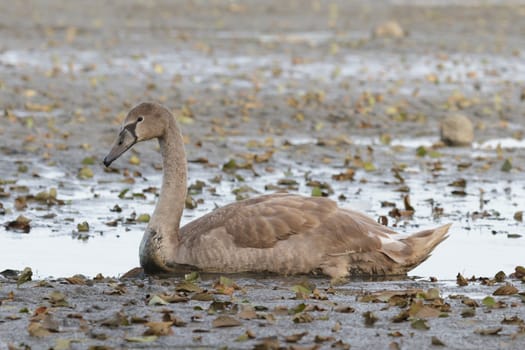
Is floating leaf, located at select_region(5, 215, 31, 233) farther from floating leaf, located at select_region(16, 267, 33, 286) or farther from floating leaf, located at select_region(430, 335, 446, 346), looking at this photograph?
floating leaf, located at select_region(430, 335, 446, 346)

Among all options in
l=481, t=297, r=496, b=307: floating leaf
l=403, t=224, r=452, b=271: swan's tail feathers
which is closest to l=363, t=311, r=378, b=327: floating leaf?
l=481, t=297, r=496, b=307: floating leaf

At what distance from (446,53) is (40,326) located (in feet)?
82.1

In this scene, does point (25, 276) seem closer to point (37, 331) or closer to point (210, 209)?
point (37, 331)

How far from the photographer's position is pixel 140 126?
10.9m

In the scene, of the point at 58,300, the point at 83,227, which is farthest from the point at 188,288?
the point at 83,227

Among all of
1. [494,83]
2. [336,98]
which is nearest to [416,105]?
[336,98]

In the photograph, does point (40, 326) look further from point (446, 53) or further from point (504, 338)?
point (446, 53)

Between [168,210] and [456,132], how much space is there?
8.65 metres

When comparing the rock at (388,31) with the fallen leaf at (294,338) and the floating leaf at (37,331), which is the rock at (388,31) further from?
the floating leaf at (37,331)

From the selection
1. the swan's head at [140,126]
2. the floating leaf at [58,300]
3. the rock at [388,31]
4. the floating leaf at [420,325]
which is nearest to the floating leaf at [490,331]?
the floating leaf at [420,325]

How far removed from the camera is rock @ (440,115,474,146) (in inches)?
729

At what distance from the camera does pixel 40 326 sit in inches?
307

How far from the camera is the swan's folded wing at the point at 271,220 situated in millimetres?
10289

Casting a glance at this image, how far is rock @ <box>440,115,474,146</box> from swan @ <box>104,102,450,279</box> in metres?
8.20
